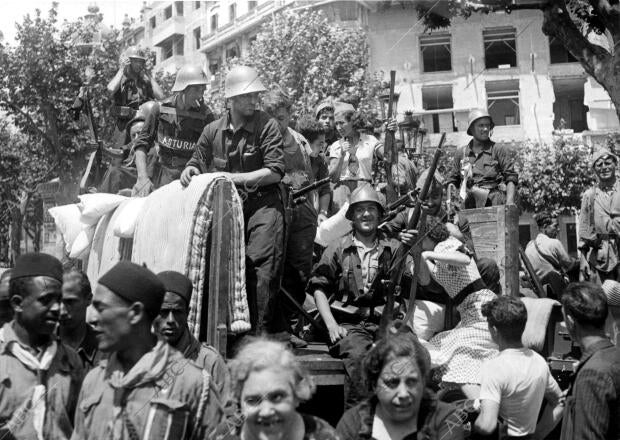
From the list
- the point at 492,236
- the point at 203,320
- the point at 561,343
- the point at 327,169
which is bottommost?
the point at 561,343

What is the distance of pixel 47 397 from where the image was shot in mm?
3895

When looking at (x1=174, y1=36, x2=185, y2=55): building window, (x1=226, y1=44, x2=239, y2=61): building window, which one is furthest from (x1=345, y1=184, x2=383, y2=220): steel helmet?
(x1=174, y1=36, x2=185, y2=55): building window

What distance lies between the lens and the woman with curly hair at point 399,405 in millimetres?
4199

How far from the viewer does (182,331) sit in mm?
4832

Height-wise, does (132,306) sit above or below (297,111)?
below

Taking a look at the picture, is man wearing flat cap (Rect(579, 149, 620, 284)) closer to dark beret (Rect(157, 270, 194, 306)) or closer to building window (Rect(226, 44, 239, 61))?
dark beret (Rect(157, 270, 194, 306))

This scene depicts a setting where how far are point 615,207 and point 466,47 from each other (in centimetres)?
3345

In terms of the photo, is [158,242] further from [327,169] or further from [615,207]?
[615,207]

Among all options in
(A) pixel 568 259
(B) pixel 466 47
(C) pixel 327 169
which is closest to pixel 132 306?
(C) pixel 327 169

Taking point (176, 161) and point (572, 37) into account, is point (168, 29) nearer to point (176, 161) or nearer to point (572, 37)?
point (572, 37)

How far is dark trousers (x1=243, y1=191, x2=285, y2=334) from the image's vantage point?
653 centimetres

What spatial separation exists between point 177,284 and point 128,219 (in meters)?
1.88

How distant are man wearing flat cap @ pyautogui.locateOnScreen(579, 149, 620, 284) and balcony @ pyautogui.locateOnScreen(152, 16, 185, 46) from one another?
54.5 m

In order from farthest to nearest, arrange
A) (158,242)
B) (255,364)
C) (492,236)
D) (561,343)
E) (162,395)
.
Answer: (561,343) → (492,236) → (158,242) → (255,364) → (162,395)
